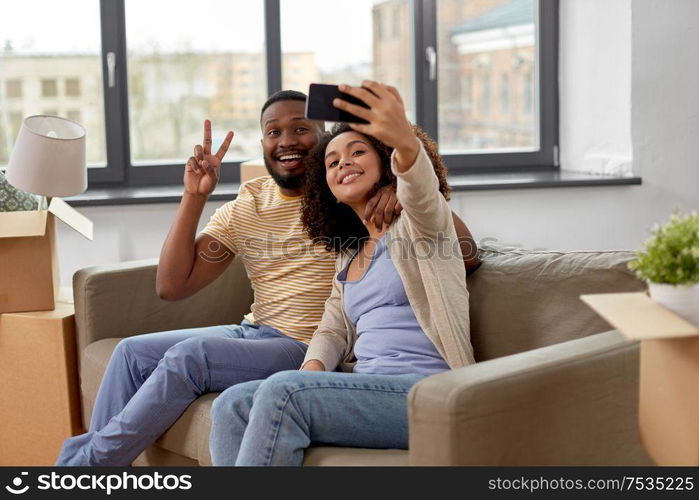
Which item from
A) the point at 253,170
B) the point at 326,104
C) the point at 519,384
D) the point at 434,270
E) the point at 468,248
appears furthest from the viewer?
the point at 253,170

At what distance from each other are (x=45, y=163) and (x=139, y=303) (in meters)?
0.46

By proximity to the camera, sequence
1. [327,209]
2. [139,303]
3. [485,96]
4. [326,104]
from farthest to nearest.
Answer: [485,96] → [139,303] → [327,209] → [326,104]

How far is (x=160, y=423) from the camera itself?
2.05m

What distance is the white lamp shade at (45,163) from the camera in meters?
2.57

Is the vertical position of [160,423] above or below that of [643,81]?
below

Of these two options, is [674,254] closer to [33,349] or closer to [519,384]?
[519,384]

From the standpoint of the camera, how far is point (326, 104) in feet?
5.83

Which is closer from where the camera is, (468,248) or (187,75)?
(468,248)

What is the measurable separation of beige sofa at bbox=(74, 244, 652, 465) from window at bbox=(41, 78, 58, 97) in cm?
138

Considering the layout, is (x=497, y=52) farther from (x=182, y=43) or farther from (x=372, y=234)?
(x=372, y=234)

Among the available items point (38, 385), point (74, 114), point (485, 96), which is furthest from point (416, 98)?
point (38, 385)

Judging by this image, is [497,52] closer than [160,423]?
No
